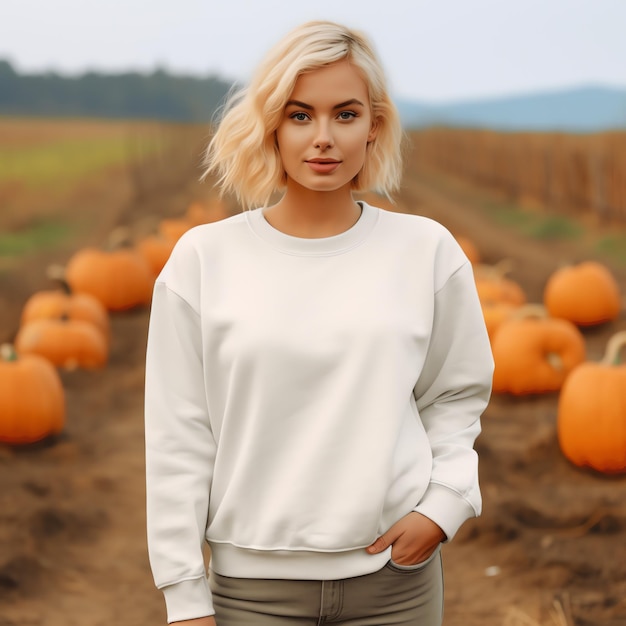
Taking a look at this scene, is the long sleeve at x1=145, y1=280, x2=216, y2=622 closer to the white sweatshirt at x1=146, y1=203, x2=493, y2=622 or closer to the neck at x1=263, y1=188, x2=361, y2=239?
the white sweatshirt at x1=146, y1=203, x2=493, y2=622

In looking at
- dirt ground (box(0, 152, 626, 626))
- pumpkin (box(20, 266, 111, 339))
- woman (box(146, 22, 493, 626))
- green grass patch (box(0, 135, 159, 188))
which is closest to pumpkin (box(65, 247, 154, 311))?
pumpkin (box(20, 266, 111, 339))

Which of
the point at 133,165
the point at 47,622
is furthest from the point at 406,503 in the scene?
the point at 133,165

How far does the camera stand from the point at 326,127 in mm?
1826

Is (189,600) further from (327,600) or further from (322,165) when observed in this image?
(322,165)

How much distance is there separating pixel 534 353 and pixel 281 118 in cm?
515

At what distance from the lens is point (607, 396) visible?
5.47 metres

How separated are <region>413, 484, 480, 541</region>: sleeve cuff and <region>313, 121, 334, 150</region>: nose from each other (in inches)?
26.1

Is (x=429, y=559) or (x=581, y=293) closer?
(x=429, y=559)

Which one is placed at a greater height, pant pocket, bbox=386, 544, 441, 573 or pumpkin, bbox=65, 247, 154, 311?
pant pocket, bbox=386, 544, 441, 573

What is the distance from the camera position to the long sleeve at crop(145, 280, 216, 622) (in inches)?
→ 73.4

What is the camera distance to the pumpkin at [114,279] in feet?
29.9

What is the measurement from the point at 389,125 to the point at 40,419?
454 centimetres

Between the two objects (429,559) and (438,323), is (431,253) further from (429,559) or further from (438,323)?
(429,559)

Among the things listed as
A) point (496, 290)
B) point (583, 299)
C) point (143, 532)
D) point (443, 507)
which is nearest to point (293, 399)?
Answer: point (443, 507)
